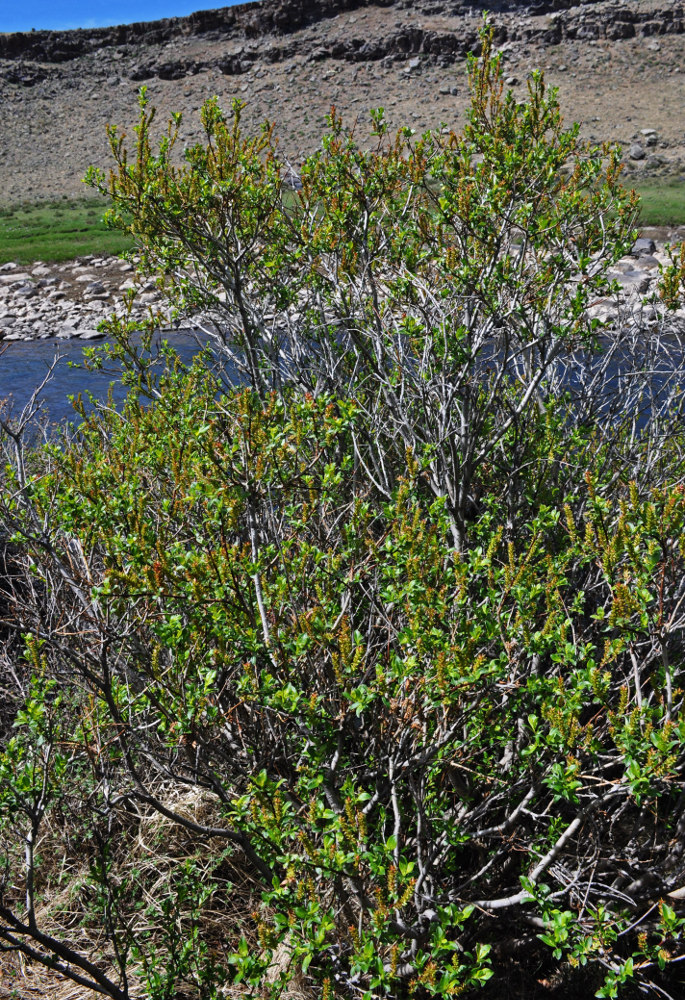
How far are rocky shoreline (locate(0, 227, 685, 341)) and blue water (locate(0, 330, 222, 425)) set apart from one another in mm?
1263

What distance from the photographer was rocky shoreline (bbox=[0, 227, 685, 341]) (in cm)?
2442

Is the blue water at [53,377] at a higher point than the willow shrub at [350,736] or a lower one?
lower

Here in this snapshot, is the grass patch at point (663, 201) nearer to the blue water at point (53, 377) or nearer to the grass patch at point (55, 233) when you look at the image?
the blue water at point (53, 377)

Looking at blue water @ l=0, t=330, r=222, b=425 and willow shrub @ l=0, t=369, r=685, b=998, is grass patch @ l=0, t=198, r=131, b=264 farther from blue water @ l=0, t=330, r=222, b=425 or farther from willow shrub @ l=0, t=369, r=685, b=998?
willow shrub @ l=0, t=369, r=685, b=998

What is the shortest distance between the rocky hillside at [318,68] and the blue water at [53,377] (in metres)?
37.2

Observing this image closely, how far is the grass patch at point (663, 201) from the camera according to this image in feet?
101

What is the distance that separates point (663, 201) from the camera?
115 ft

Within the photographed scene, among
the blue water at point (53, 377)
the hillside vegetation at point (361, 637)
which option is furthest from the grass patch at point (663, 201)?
the hillside vegetation at point (361, 637)

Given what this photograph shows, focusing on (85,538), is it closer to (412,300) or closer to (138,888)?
(138,888)

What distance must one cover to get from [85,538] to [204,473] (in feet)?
2.25

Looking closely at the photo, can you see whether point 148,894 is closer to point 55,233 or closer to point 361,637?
point 361,637

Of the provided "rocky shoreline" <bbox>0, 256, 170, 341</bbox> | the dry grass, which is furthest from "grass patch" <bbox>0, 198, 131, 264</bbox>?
the dry grass

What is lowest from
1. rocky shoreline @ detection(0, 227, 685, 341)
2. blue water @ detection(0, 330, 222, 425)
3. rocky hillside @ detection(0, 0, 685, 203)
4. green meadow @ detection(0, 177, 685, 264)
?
blue water @ detection(0, 330, 222, 425)

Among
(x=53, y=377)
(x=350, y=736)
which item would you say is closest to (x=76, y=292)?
(x=53, y=377)
